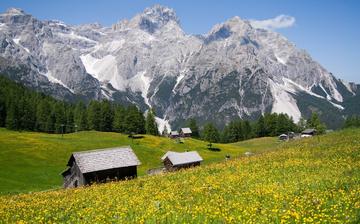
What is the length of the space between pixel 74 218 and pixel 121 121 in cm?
13125

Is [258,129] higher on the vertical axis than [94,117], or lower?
lower

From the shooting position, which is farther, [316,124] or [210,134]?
[210,134]

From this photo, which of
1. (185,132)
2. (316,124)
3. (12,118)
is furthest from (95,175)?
(316,124)

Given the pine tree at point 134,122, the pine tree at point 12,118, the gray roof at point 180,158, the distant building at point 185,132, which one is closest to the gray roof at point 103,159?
the gray roof at point 180,158

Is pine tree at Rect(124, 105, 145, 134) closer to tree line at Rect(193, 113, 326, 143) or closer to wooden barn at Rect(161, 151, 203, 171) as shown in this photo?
tree line at Rect(193, 113, 326, 143)

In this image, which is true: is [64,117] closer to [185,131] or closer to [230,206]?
[185,131]

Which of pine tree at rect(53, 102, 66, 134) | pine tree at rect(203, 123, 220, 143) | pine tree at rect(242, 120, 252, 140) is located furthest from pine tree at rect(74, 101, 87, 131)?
pine tree at rect(242, 120, 252, 140)

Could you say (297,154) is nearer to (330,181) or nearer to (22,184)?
(330,181)

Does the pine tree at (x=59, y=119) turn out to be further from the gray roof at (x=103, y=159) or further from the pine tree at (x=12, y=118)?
the gray roof at (x=103, y=159)

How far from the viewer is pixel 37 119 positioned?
465 feet

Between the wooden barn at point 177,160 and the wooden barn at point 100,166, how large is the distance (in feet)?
61.4

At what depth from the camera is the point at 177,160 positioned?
71.8m

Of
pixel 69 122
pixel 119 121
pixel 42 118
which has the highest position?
pixel 42 118

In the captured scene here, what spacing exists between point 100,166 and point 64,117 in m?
106
